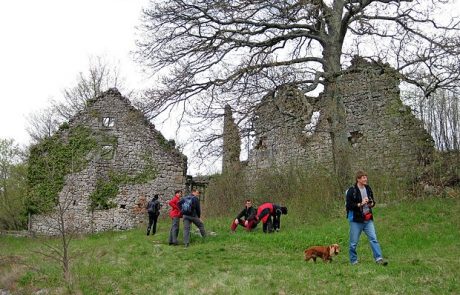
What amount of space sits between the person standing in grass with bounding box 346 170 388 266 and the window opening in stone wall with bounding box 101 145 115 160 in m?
15.5

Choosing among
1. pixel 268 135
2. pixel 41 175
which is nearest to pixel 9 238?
pixel 41 175

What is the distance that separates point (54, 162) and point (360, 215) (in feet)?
55.6

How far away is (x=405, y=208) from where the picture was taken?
47.3 feet

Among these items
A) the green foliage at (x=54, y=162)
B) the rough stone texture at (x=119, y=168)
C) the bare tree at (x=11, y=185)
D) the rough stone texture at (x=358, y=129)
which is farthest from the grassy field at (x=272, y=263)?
the bare tree at (x=11, y=185)

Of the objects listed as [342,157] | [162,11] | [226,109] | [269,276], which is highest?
[162,11]

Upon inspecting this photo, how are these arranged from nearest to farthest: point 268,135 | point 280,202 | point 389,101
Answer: point 280,202 < point 389,101 < point 268,135

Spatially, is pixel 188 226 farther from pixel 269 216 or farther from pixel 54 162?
pixel 54 162

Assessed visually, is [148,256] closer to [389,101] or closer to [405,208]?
[405,208]

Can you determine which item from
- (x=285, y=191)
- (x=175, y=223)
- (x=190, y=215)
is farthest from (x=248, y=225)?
(x=285, y=191)

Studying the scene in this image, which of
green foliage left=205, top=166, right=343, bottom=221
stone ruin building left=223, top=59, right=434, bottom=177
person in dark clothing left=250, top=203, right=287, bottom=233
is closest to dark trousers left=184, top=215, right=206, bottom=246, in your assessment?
person in dark clothing left=250, top=203, right=287, bottom=233

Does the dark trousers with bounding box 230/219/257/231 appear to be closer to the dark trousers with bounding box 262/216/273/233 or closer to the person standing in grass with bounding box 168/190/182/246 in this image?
the dark trousers with bounding box 262/216/273/233

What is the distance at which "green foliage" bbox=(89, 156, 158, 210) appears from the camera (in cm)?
2220

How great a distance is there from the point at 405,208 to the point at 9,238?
54.7 feet

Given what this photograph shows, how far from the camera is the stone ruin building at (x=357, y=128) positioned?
15.5 metres
